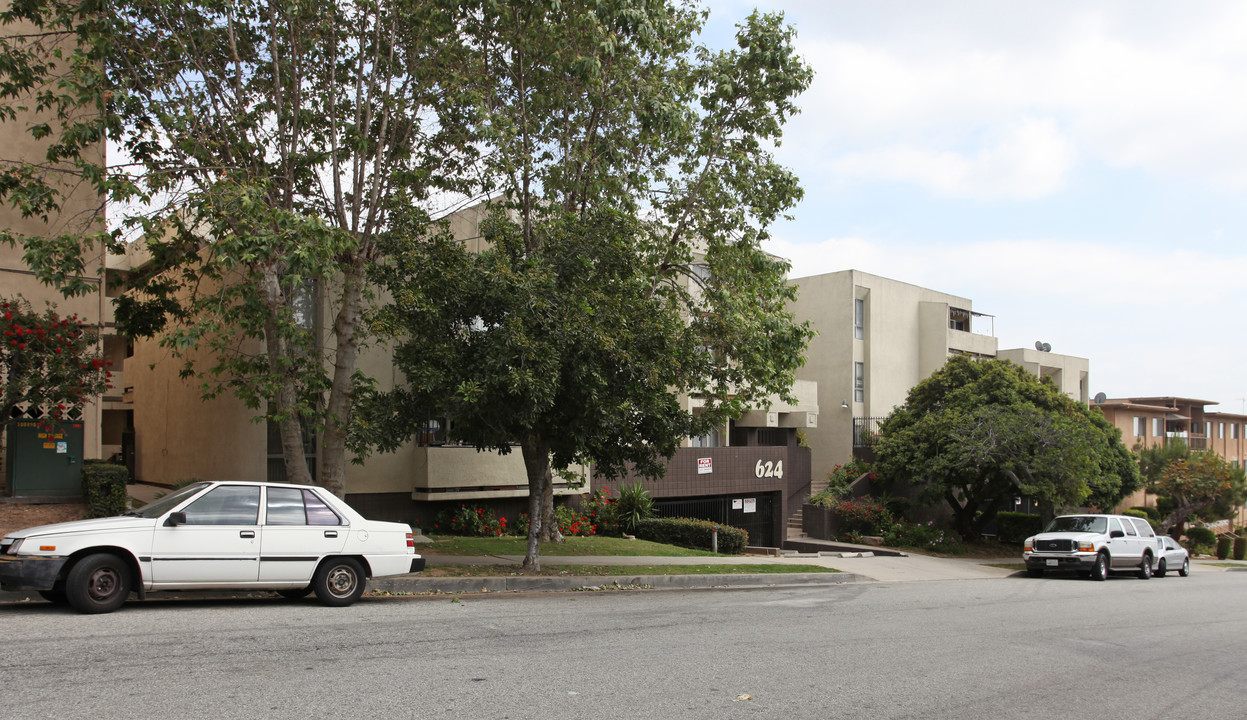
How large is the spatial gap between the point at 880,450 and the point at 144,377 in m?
23.3

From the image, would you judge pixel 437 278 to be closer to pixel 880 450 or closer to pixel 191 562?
pixel 191 562

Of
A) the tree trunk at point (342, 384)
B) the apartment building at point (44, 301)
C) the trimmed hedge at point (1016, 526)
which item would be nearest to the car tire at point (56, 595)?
the tree trunk at point (342, 384)

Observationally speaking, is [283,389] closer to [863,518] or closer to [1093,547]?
[1093,547]

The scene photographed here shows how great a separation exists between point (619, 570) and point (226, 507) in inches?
291

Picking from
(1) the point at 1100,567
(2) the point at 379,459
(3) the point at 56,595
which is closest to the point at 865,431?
(1) the point at 1100,567

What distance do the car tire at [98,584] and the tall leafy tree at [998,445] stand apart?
75.6ft

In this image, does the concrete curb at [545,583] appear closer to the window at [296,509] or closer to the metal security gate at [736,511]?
the window at [296,509]

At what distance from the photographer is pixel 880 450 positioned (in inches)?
1206

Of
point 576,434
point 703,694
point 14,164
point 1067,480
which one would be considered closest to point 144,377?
point 14,164

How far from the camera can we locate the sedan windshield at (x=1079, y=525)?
70.4 feet

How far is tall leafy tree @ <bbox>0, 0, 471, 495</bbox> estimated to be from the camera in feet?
38.2

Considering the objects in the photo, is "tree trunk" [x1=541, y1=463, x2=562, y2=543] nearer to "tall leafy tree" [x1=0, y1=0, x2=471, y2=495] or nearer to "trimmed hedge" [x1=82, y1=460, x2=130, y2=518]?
"tall leafy tree" [x1=0, y1=0, x2=471, y2=495]

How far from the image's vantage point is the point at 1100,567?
68.0 feet

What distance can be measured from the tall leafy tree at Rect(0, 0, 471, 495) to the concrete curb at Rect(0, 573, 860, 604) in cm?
284
